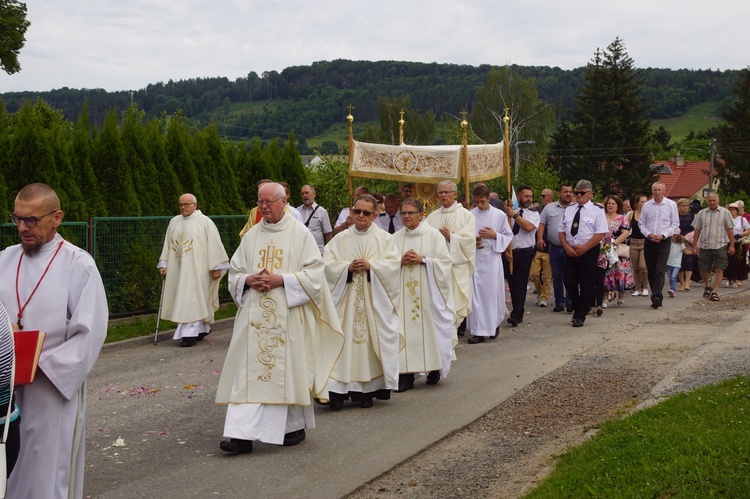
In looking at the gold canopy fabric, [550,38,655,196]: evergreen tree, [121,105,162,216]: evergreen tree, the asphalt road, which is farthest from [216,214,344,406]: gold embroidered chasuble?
[550,38,655,196]: evergreen tree

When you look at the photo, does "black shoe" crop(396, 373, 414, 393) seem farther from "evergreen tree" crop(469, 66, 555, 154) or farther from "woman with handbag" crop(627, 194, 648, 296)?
"evergreen tree" crop(469, 66, 555, 154)

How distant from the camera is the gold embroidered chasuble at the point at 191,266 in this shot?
1371 cm

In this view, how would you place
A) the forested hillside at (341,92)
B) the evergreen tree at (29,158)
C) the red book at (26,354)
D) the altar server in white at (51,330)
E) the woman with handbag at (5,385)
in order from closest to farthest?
the woman with handbag at (5,385), the red book at (26,354), the altar server in white at (51,330), the evergreen tree at (29,158), the forested hillside at (341,92)

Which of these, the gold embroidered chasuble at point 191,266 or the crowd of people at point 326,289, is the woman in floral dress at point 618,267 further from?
the gold embroidered chasuble at point 191,266

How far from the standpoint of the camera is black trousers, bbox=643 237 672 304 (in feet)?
55.0

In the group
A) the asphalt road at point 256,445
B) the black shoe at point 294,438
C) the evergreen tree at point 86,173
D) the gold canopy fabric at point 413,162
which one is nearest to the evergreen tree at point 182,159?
the evergreen tree at point 86,173

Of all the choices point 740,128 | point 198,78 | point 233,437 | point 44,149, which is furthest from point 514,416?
point 198,78

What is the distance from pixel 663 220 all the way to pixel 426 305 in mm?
8326

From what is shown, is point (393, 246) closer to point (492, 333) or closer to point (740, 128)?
point (492, 333)

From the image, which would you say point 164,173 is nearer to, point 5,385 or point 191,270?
point 191,270

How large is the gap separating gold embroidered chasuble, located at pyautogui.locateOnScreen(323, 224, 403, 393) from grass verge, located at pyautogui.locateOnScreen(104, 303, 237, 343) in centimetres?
498

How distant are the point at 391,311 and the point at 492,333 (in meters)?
4.10

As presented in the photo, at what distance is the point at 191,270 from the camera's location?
13867mm

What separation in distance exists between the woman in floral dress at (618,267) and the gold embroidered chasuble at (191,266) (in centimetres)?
671
